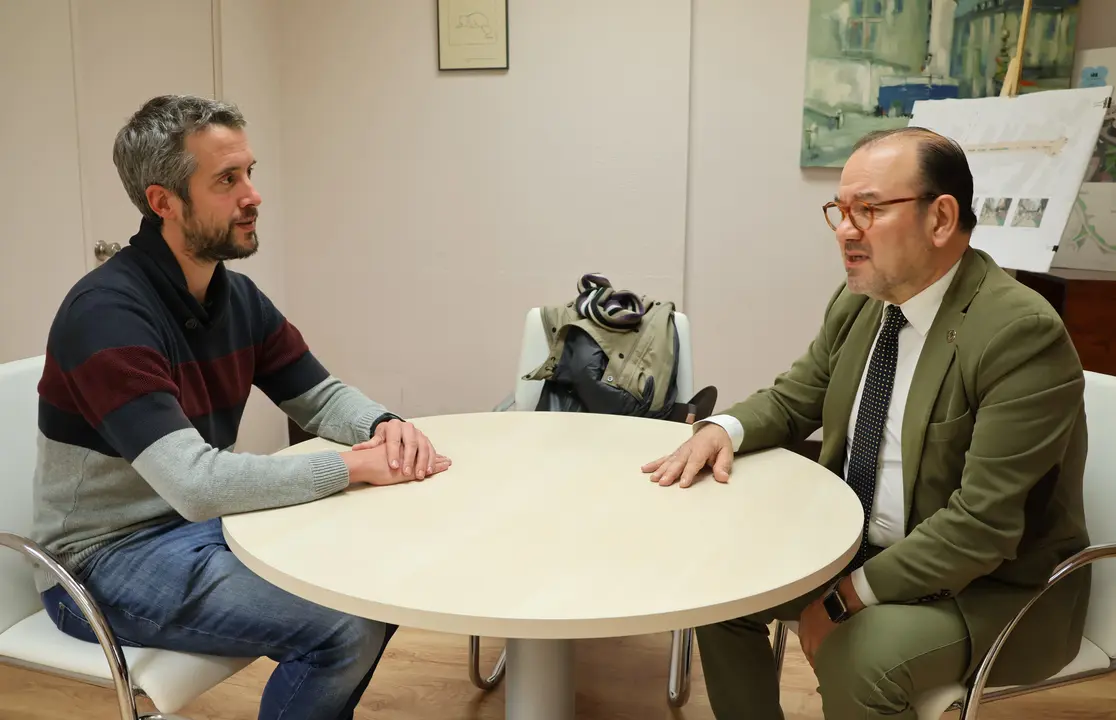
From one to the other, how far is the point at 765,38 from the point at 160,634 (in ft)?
10.1

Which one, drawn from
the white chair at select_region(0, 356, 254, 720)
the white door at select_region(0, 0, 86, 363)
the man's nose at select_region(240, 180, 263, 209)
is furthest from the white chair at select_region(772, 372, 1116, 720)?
the white door at select_region(0, 0, 86, 363)

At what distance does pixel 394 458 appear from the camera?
166 centimetres

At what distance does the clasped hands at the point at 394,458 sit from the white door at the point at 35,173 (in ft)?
4.78

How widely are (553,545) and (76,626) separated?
0.88 meters

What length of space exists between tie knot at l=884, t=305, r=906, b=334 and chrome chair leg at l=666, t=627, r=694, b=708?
982 mm

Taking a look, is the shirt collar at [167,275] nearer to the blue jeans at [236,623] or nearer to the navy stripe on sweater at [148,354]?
the navy stripe on sweater at [148,354]

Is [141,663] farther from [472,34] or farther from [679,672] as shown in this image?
[472,34]

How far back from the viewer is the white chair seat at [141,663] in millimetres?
1496

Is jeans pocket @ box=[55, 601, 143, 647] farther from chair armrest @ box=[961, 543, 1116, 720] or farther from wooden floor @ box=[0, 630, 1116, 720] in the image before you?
chair armrest @ box=[961, 543, 1116, 720]

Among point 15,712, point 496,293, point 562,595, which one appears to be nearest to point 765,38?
point 496,293

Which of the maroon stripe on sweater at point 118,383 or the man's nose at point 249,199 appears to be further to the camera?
the man's nose at point 249,199

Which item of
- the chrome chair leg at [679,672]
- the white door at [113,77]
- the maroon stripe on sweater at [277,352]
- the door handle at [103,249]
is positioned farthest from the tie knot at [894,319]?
the door handle at [103,249]

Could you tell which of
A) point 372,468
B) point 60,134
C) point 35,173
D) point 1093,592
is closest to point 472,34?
point 60,134

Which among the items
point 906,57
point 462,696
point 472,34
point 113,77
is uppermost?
point 472,34
